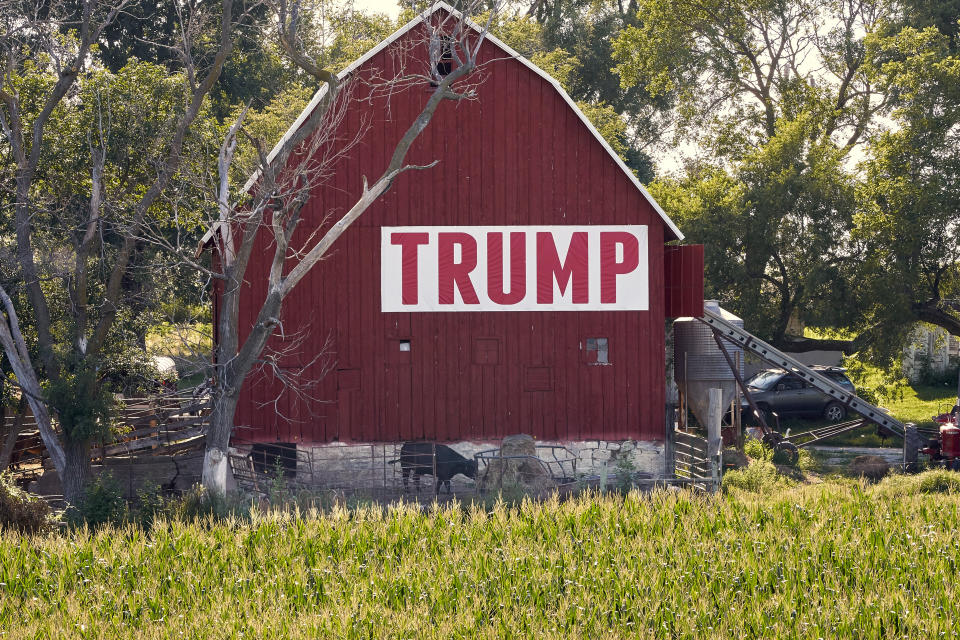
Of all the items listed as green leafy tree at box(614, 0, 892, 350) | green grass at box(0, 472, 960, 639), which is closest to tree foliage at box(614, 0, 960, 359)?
green leafy tree at box(614, 0, 892, 350)

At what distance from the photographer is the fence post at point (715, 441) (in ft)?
54.0

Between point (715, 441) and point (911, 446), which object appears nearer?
point (715, 441)

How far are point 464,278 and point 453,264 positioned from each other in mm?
335

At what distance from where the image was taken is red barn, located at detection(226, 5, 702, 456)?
1848 cm

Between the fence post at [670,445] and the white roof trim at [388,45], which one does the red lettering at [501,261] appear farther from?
the fence post at [670,445]

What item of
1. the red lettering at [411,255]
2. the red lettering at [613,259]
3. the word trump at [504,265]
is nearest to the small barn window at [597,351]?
the word trump at [504,265]

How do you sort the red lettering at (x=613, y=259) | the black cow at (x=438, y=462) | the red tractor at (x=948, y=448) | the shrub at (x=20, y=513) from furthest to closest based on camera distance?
the red tractor at (x=948, y=448)
the red lettering at (x=613, y=259)
the black cow at (x=438, y=462)
the shrub at (x=20, y=513)

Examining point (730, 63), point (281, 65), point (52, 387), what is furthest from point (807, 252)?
point (281, 65)

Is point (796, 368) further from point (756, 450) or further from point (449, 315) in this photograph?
point (449, 315)

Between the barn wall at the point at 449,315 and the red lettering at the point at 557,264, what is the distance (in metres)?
0.35

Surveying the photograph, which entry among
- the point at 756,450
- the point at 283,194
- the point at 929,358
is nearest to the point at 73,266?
the point at 283,194

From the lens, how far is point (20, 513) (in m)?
13.7

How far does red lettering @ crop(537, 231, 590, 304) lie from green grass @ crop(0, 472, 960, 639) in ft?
19.5

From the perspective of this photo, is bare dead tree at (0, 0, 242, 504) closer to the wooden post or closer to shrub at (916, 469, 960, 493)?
shrub at (916, 469, 960, 493)
